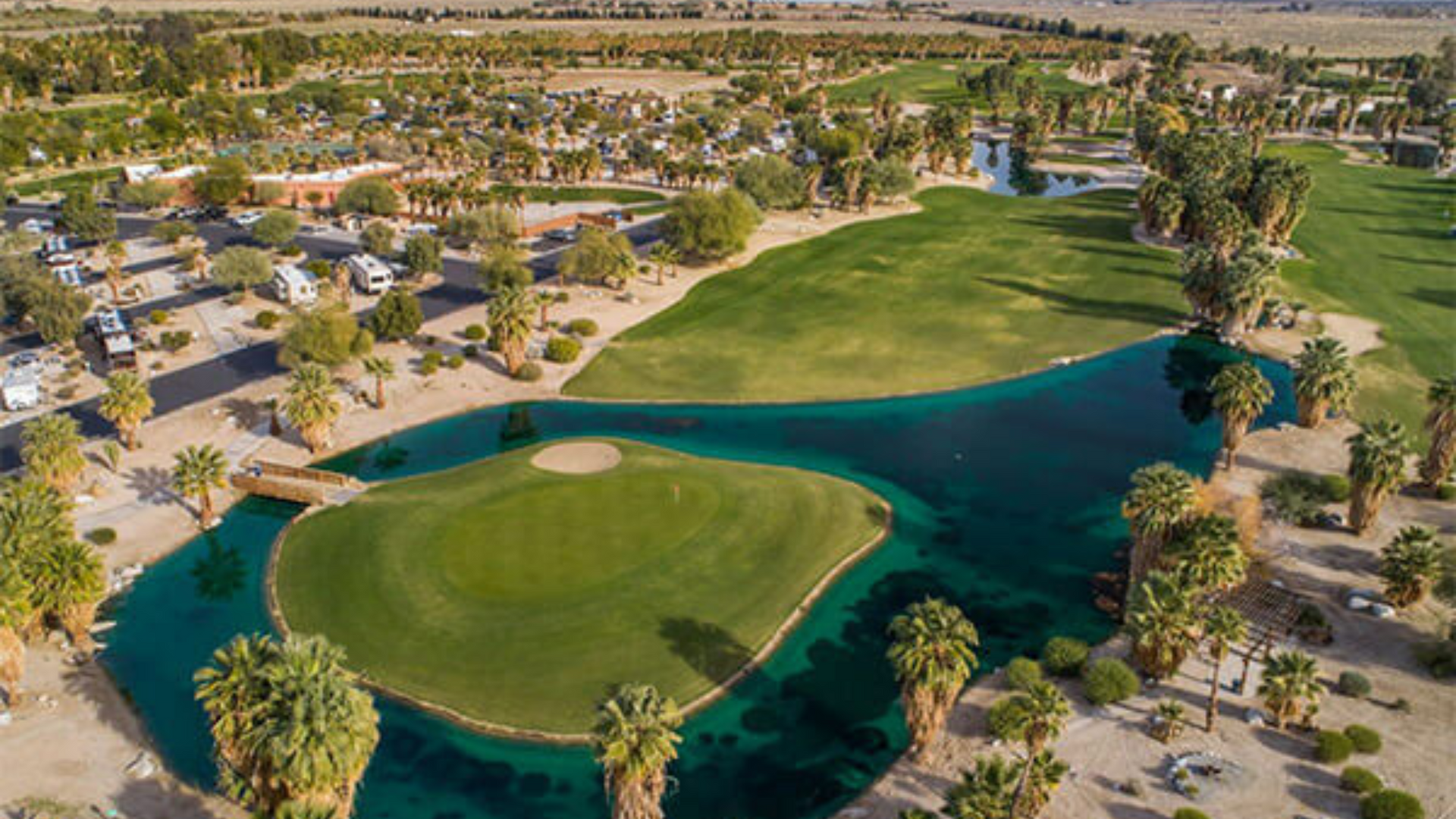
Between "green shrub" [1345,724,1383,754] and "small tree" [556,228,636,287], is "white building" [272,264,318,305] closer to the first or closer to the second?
"small tree" [556,228,636,287]

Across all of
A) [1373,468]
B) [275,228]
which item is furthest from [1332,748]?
[275,228]

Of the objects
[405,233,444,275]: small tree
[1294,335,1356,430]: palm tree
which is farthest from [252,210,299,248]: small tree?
[1294,335,1356,430]: palm tree

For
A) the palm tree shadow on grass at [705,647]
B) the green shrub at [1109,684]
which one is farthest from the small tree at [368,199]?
the green shrub at [1109,684]

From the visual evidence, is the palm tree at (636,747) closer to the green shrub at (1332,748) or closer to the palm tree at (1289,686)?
the palm tree at (1289,686)

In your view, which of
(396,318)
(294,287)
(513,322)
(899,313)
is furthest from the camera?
(899,313)

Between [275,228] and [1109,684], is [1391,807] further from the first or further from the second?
[275,228]

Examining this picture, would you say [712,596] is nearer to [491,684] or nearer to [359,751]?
[491,684]
